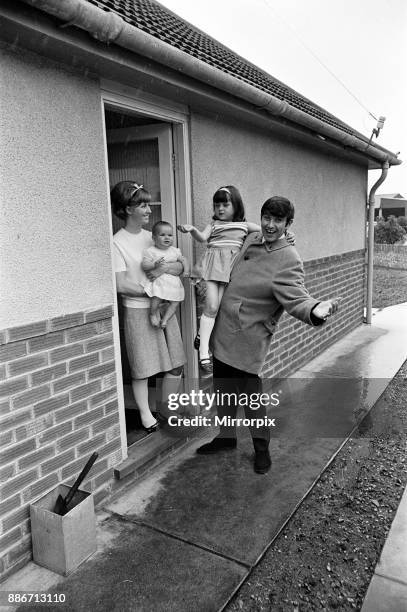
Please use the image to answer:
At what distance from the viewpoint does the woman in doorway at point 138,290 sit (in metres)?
3.58

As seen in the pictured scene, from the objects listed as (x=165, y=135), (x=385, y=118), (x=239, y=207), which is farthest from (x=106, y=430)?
(x=385, y=118)

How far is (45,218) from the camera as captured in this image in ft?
9.13

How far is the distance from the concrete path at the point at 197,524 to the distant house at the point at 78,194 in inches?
8.5

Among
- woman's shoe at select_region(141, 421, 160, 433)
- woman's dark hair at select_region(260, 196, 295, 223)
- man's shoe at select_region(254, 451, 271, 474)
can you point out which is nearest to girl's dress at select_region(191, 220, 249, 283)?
woman's dark hair at select_region(260, 196, 295, 223)

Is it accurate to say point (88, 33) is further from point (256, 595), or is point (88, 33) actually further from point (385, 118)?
point (385, 118)

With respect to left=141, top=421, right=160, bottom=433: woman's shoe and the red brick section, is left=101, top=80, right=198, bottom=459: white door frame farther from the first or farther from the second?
left=141, top=421, right=160, bottom=433: woman's shoe

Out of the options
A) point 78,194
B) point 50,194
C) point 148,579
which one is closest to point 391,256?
point 78,194

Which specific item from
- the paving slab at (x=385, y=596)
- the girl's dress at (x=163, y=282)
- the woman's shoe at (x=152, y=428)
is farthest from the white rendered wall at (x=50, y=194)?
the paving slab at (x=385, y=596)

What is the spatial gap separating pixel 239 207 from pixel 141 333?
1.14 meters

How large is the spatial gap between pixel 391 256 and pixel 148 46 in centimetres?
2137

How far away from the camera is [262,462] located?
3.72 m

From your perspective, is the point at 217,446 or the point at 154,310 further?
the point at 217,446

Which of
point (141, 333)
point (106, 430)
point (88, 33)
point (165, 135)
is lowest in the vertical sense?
point (106, 430)

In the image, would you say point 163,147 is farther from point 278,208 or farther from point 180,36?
point 180,36
